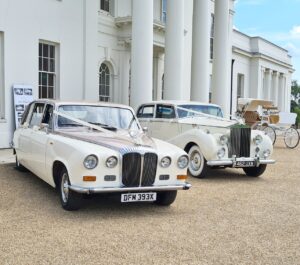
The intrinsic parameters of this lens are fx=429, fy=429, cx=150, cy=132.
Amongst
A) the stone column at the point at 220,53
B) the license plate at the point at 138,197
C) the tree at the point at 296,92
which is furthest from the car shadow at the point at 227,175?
the tree at the point at 296,92

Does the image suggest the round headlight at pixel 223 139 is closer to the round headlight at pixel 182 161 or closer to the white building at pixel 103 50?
the round headlight at pixel 182 161

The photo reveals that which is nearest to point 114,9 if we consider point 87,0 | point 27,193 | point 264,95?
point 87,0

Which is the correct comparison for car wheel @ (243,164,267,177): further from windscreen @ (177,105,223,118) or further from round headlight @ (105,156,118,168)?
round headlight @ (105,156,118,168)

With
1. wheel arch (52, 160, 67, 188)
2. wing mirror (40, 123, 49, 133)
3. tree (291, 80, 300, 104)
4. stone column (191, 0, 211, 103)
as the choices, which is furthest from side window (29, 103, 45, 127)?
tree (291, 80, 300, 104)

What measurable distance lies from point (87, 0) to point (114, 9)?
198 cm

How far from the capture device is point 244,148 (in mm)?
9391

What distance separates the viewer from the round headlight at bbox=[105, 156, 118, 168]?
19.0 ft

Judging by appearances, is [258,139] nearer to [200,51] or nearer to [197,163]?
[197,163]

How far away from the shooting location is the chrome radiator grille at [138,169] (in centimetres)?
589

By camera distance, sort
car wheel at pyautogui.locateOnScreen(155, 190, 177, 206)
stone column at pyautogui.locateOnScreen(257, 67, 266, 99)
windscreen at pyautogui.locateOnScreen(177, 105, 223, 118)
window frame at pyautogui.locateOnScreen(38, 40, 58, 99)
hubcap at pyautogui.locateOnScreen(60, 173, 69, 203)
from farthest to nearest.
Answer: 1. stone column at pyautogui.locateOnScreen(257, 67, 266, 99)
2. window frame at pyautogui.locateOnScreen(38, 40, 58, 99)
3. windscreen at pyautogui.locateOnScreen(177, 105, 223, 118)
4. car wheel at pyautogui.locateOnScreen(155, 190, 177, 206)
5. hubcap at pyautogui.locateOnScreen(60, 173, 69, 203)

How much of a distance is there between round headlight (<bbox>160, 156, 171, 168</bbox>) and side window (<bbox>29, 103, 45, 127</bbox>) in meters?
2.66

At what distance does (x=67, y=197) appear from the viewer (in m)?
6.05

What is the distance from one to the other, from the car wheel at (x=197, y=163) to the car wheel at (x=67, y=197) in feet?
12.8

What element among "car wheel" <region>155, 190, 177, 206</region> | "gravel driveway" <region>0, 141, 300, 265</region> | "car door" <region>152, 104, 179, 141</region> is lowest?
"gravel driveway" <region>0, 141, 300, 265</region>
